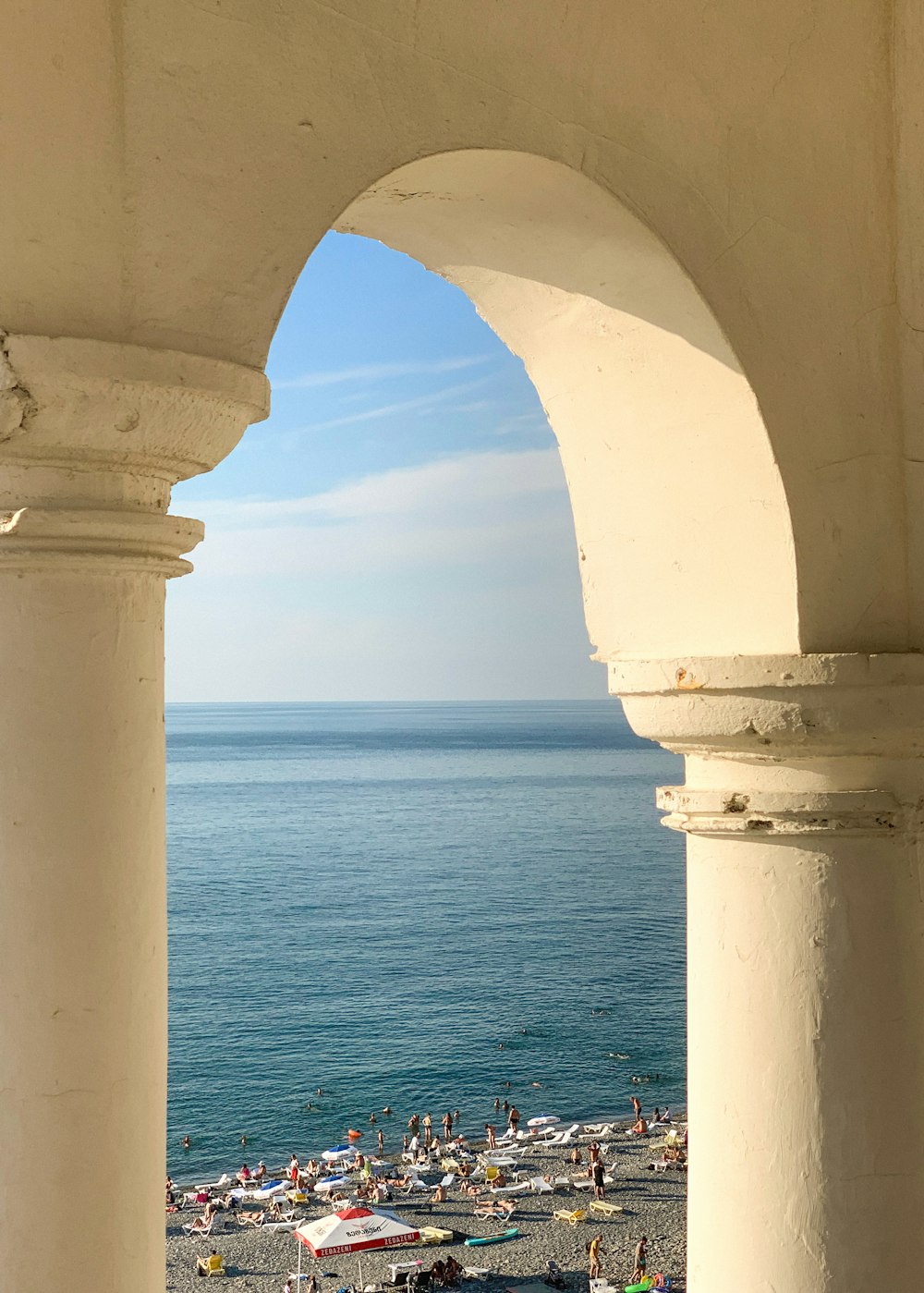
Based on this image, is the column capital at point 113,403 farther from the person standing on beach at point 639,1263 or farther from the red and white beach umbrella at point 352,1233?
the red and white beach umbrella at point 352,1233

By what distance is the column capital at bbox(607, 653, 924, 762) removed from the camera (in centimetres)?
403

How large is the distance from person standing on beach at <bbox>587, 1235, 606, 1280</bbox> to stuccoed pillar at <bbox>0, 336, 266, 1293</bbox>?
29.5 metres

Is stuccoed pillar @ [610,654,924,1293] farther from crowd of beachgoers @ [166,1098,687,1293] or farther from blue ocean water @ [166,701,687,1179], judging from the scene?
blue ocean water @ [166,701,687,1179]

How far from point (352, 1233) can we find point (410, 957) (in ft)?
127

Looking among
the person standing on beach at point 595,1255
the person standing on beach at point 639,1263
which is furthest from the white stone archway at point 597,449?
the person standing on beach at point 595,1255

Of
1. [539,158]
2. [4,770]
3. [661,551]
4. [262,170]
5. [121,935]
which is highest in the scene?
[539,158]

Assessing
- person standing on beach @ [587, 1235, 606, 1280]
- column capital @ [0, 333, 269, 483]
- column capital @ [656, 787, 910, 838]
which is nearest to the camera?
column capital @ [0, 333, 269, 483]

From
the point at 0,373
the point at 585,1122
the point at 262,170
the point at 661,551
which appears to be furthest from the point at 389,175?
the point at 585,1122

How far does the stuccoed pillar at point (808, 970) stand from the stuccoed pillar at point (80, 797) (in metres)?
1.80

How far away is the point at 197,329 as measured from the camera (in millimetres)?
3057

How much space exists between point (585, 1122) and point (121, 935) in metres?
45.5

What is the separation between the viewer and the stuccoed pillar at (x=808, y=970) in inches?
158

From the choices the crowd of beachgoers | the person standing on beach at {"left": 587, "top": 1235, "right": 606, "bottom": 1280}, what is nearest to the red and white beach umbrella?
the crowd of beachgoers

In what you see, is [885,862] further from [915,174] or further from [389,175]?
[389,175]
